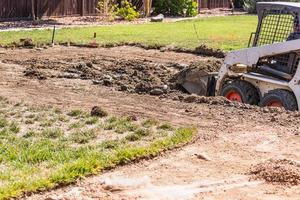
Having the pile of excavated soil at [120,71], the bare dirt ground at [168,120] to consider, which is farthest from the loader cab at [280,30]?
the pile of excavated soil at [120,71]

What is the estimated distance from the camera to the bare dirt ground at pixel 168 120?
25.6 feet

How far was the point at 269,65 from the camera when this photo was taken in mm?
13016

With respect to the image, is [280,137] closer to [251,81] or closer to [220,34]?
[251,81]

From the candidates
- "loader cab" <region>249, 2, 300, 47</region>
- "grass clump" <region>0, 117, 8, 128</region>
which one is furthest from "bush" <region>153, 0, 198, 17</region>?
"grass clump" <region>0, 117, 8, 128</region>

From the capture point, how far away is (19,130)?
1038 cm

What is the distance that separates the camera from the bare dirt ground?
7.80 metres

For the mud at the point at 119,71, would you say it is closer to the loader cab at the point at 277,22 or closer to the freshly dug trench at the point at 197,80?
the freshly dug trench at the point at 197,80

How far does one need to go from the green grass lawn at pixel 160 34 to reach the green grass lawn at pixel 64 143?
11089mm

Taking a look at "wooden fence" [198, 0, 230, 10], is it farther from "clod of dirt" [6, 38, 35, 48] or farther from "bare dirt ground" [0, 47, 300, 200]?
"bare dirt ground" [0, 47, 300, 200]

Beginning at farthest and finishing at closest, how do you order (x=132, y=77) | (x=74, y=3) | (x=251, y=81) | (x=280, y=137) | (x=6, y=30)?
(x=74, y=3) → (x=6, y=30) → (x=132, y=77) → (x=251, y=81) → (x=280, y=137)

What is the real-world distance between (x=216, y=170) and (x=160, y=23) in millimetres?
24615

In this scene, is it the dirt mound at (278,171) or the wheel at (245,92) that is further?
the wheel at (245,92)

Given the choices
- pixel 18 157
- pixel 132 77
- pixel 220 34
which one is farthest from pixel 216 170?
pixel 220 34

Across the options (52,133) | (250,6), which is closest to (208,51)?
(52,133)
